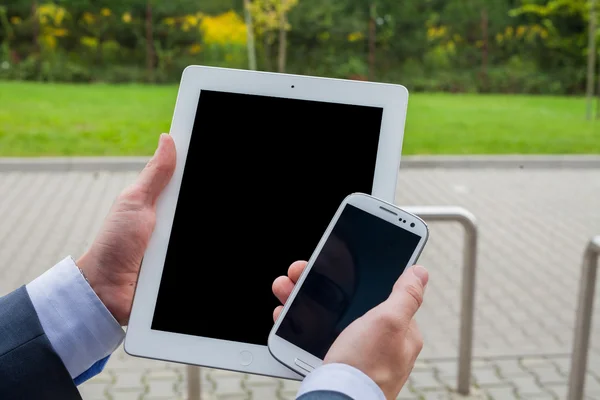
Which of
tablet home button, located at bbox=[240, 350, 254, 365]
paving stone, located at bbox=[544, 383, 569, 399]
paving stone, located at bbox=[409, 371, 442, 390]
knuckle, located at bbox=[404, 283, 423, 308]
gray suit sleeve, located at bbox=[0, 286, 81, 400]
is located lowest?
paving stone, located at bbox=[544, 383, 569, 399]

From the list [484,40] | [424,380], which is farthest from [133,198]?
[484,40]

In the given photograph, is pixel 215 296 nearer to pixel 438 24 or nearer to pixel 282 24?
pixel 282 24

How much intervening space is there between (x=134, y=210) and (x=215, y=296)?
0.23 meters

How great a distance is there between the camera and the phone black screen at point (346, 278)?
1121mm

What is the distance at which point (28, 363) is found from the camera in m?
1.08

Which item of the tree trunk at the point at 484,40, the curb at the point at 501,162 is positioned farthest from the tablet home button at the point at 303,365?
the tree trunk at the point at 484,40

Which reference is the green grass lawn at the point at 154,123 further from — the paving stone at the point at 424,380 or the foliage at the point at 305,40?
the paving stone at the point at 424,380

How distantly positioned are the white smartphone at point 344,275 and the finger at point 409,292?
0.07 meters

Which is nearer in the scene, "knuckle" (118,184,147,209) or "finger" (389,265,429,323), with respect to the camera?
"finger" (389,265,429,323)

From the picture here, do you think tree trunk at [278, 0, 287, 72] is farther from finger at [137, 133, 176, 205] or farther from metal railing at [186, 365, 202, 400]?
finger at [137, 133, 176, 205]

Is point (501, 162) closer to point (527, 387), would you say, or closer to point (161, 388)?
point (527, 387)

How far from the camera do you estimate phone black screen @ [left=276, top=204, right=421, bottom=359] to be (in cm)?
112

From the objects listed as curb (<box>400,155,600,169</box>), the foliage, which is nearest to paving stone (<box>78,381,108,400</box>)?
curb (<box>400,155,600,169</box>)

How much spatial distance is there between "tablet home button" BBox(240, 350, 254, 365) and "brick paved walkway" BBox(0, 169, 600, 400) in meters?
2.12
